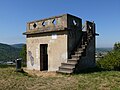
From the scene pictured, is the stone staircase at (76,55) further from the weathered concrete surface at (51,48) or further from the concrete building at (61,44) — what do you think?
the weathered concrete surface at (51,48)

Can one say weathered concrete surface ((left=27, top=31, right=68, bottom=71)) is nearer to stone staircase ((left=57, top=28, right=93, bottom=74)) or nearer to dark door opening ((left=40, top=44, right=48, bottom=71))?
dark door opening ((left=40, top=44, right=48, bottom=71))

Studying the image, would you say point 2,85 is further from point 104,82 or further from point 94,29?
point 94,29

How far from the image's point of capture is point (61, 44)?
1205cm

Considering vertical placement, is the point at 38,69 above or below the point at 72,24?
below

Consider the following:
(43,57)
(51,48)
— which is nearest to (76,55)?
(51,48)

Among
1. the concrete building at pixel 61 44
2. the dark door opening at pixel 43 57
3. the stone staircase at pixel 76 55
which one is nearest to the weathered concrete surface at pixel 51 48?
the concrete building at pixel 61 44

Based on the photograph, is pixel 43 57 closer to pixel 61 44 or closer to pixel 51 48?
pixel 51 48

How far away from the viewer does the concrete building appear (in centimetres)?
1175

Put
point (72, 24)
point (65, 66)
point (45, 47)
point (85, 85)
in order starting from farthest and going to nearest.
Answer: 1. point (45, 47)
2. point (72, 24)
3. point (65, 66)
4. point (85, 85)

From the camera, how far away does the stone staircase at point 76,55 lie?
11.0 m

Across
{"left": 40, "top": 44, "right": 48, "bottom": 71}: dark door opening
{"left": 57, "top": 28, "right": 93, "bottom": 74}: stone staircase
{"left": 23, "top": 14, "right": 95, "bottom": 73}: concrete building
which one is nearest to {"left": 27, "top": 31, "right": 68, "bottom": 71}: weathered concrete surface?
{"left": 23, "top": 14, "right": 95, "bottom": 73}: concrete building

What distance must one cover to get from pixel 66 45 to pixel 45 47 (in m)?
3.09

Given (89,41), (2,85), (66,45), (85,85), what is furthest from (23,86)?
(89,41)

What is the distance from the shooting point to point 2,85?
8180mm
